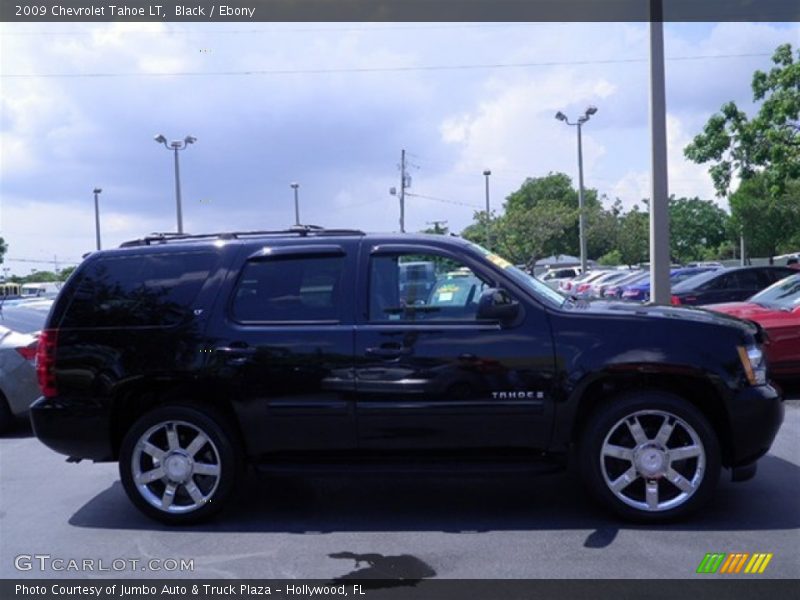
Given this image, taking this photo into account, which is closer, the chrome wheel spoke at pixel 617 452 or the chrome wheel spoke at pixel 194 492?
the chrome wheel spoke at pixel 617 452

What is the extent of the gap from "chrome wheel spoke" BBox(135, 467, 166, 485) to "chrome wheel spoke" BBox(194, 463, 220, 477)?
0.77 feet

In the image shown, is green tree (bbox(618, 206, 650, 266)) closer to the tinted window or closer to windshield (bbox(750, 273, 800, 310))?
windshield (bbox(750, 273, 800, 310))

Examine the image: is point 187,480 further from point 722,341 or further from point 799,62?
point 799,62

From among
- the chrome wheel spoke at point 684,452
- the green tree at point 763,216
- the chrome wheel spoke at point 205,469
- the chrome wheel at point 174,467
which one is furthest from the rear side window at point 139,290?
the green tree at point 763,216

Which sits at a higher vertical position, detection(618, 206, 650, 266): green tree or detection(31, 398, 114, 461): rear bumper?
detection(618, 206, 650, 266): green tree

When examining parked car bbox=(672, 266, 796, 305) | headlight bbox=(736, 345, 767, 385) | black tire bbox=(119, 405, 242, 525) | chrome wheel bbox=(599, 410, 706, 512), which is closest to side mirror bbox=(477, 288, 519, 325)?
chrome wheel bbox=(599, 410, 706, 512)

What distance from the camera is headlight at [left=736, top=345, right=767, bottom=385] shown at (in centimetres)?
507

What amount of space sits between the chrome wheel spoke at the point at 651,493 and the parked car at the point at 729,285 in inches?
460

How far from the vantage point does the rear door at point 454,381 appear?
5.12 metres

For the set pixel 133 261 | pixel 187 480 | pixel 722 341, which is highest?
pixel 133 261

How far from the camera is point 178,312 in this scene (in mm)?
5484

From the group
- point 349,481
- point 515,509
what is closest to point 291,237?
point 349,481

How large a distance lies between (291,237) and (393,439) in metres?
1.67

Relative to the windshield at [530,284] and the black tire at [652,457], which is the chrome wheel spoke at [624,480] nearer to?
the black tire at [652,457]
